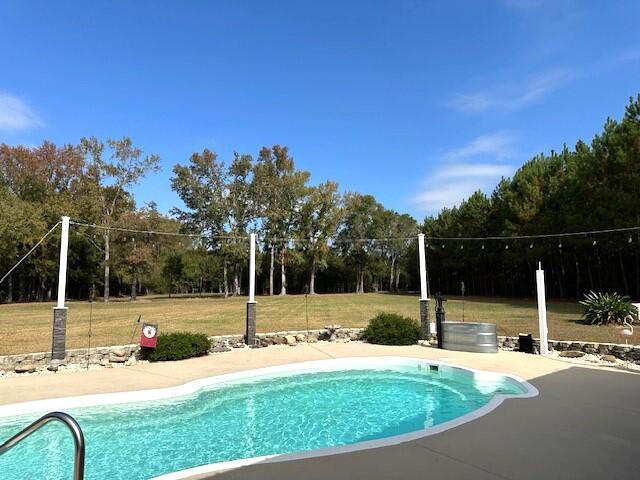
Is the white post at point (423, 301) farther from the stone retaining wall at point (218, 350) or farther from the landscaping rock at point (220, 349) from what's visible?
the landscaping rock at point (220, 349)

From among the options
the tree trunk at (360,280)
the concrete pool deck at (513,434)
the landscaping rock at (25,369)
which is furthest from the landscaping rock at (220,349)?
the tree trunk at (360,280)

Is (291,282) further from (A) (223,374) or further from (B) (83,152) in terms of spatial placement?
(A) (223,374)

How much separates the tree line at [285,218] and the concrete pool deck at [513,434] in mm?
18052

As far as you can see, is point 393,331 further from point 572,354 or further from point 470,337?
point 572,354

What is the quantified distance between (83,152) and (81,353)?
3404 centimetres

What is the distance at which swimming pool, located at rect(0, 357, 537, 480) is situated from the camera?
5.58 meters

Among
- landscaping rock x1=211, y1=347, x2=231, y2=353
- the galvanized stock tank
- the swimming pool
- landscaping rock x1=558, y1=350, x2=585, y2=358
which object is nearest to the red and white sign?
landscaping rock x1=211, y1=347, x2=231, y2=353

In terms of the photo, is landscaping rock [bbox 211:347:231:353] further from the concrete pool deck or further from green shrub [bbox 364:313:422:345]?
green shrub [bbox 364:313:422:345]

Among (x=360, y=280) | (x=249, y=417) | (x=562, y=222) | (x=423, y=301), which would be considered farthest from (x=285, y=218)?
(x=249, y=417)

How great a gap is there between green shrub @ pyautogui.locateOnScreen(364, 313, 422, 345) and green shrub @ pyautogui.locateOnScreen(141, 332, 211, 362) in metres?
5.54

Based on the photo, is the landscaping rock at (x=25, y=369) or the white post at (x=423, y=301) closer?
the landscaping rock at (x=25, y=369)

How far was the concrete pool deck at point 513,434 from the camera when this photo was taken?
4.09m

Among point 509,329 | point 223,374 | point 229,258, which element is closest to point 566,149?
point 509,329

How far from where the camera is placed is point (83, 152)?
3969 centimetres
